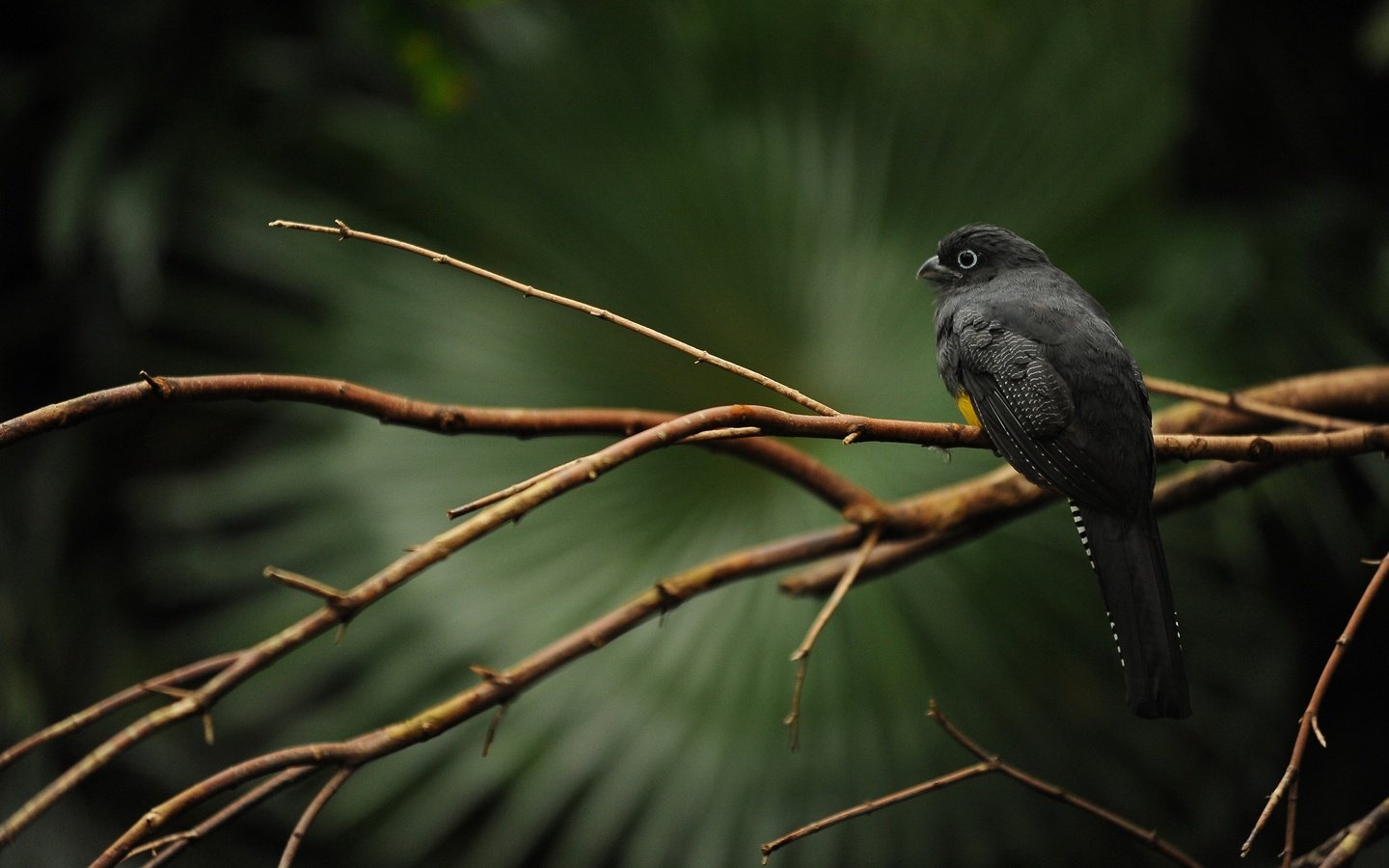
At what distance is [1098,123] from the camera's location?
136 inches

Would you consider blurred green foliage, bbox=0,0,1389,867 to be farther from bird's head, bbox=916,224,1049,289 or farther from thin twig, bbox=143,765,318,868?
thin twig, bbox=143,765,318,868

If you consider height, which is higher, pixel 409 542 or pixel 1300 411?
pixel 1300 411

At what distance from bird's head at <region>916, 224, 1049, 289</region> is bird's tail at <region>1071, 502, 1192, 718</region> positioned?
1.87ft

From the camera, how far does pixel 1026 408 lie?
64.6 inches

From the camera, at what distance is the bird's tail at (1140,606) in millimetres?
1339

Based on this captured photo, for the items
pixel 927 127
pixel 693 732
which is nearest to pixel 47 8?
pixel 927 127

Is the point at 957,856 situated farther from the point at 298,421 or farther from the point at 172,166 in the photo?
the point at 172,166

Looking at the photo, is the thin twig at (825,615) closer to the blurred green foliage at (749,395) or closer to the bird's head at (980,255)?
the bird's head at (980,255)

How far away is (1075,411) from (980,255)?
474 mm

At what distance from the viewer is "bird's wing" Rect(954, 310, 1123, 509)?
1.55 m

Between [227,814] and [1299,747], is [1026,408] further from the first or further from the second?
[227,814]

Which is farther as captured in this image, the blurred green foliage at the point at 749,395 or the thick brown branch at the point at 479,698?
the blurred green foliage at the point at 749,395

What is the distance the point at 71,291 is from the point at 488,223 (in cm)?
190

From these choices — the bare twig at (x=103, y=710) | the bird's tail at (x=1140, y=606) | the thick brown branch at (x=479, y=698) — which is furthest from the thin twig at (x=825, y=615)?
the bare twig at (x=103, y=710)
